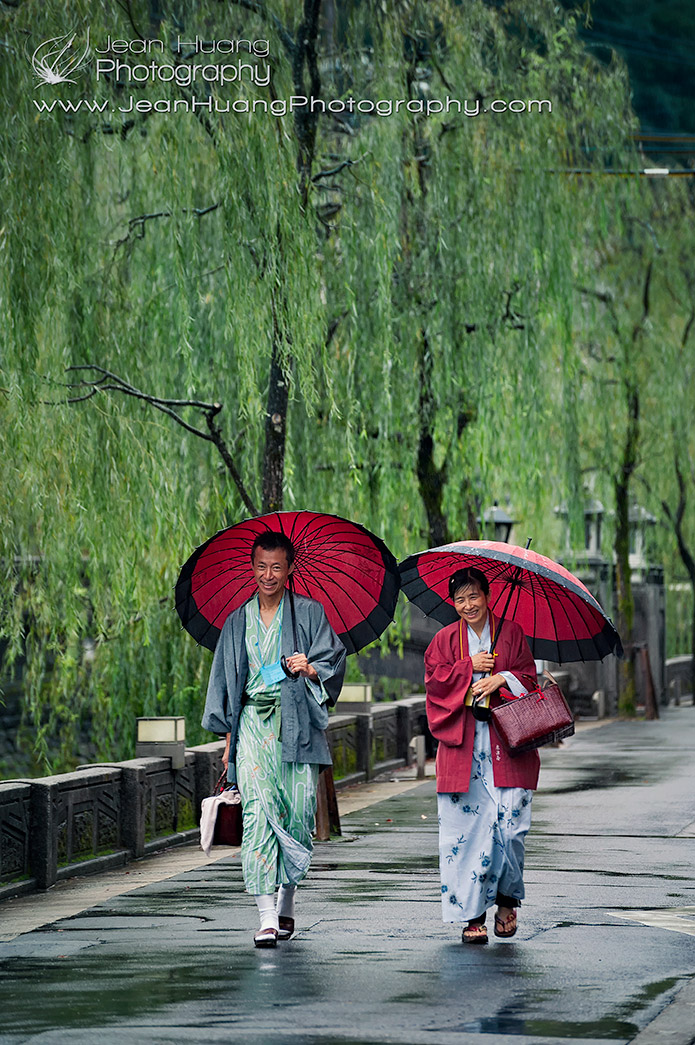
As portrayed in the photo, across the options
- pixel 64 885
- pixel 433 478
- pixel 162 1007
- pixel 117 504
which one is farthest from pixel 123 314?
pixel 162 1007

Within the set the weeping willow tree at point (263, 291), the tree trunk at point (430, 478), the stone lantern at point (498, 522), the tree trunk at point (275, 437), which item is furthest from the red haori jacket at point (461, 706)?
the stone lantern at point (498, 522)

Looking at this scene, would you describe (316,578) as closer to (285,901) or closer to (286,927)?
(285,901)

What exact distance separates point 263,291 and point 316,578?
172 inches

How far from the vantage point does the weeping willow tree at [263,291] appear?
1194 centimetres

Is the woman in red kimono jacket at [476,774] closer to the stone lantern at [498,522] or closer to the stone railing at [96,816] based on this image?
the stone railing at [96,816]

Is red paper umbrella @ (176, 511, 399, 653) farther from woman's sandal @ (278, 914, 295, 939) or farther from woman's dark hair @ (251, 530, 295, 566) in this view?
woman's sandal @ (278, 914, 295, 939)

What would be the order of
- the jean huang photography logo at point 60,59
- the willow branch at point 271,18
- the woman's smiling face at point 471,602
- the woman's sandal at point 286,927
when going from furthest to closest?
the willow branch at point 271,18, the jean huang photography logo at point 60,59, the woman's smiling face at point 471,602, the woman's sandal at point 286,927

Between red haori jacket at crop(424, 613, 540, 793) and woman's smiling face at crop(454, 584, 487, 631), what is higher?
woman's smiling face at crop(454, 584, 487, 631)

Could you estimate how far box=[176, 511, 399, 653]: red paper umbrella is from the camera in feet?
26.1

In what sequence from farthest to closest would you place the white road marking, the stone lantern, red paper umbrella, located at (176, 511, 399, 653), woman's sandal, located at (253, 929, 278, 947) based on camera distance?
the stone lantern < red paper umbrella, located at (176, 511, 399, 653) < the white road marking < woman's sandal, located at (253, 929, 278, 947)

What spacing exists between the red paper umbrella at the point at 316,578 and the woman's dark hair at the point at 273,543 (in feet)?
1.14

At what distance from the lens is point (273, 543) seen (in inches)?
295

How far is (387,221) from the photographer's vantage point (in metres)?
13.8

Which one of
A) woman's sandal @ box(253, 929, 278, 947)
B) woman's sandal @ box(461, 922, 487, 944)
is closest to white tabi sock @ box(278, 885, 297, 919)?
woman's sandal @ box(253, 929, 278, 947)
